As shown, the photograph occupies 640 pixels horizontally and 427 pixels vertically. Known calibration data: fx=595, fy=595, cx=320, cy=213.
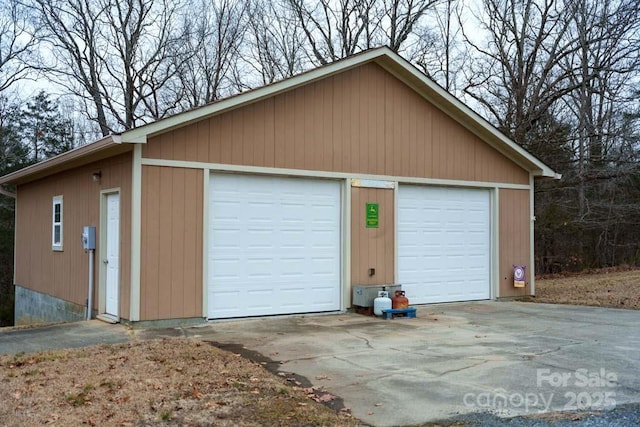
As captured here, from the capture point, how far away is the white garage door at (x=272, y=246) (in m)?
9.52

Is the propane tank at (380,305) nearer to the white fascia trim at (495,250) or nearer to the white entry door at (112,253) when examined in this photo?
the white fascia trim at (495,250)

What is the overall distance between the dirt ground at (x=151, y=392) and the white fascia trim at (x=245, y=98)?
3.23m

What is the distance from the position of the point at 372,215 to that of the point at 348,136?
4.94ft

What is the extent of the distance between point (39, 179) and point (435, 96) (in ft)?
30.1

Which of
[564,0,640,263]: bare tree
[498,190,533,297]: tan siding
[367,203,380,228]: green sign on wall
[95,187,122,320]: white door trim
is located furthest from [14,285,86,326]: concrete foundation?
[564,0,640,263]: bare tree

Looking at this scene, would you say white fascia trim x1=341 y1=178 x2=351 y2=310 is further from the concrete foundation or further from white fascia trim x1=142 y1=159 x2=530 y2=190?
the concrete foundation

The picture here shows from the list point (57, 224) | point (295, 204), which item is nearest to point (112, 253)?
point (295, 204)

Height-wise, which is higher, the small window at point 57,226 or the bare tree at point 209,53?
the bare tree at point 209,53

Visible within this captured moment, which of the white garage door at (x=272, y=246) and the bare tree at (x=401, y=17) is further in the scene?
the bare tree at (x=401, y=17)

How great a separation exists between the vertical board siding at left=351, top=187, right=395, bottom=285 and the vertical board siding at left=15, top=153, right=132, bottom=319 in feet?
12.9

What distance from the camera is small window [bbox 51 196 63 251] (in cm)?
1222

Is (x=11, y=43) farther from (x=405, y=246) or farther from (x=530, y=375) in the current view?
(x=530, y=375)

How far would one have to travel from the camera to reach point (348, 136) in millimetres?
10742

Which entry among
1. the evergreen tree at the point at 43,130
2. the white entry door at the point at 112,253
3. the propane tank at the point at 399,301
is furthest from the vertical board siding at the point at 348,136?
→ the evergreen tree at the point at 43,130
